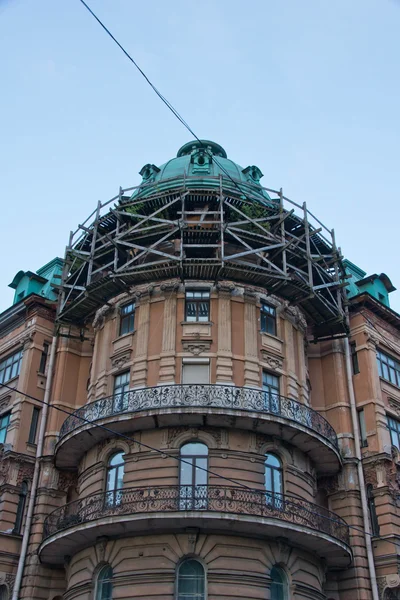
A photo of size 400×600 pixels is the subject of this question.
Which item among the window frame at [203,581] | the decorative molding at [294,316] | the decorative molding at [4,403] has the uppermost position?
the decorative molding at [294,316]

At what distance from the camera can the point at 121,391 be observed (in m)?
27.9

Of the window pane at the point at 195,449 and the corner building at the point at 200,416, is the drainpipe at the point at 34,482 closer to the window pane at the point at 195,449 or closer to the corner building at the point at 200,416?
the corner building at the point at 200,416

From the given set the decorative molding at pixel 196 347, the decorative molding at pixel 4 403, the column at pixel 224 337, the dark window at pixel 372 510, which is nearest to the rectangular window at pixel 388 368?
the dark window at pixel 372 510

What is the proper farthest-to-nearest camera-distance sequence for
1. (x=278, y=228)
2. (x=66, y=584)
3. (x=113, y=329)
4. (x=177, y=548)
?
(x=278, y=228) < (x=113, y=329) < (x=66, y=584) < (x=177, y=548)

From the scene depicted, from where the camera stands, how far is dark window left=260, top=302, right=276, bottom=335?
29188 millimetres

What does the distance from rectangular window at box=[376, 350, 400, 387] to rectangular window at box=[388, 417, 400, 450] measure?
203 centimetres

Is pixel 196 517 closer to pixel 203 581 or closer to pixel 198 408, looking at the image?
pixel 203 581

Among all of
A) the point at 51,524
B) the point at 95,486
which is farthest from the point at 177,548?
the point at 51,524

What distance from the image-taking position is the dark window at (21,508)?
27906mm

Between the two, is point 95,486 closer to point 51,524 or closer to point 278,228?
point 51,524

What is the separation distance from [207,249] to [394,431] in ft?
38.4

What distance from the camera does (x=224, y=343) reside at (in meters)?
27.5

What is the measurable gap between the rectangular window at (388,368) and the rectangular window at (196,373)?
9435 millimetres

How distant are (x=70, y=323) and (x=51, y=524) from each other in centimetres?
958
